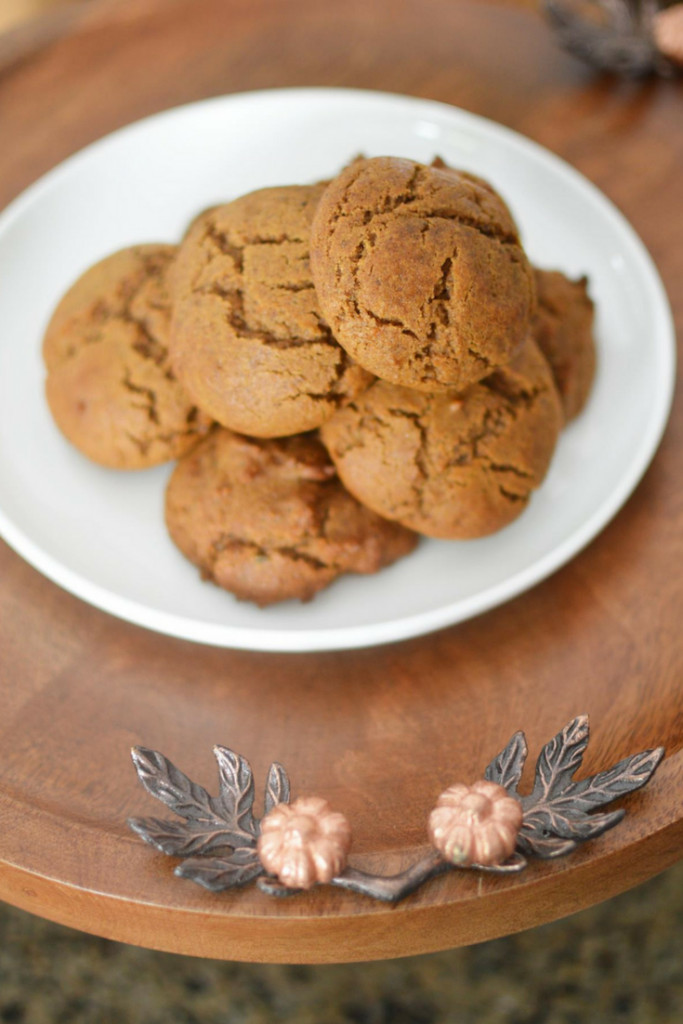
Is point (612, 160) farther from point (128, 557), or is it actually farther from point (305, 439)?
point (128, 557)

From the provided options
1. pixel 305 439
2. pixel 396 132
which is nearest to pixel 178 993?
pixel 305 439

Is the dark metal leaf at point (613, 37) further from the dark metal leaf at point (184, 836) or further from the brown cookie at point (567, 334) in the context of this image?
the dark metal leaf at point (184, 836)

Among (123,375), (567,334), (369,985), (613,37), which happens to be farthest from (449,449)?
(613,37)

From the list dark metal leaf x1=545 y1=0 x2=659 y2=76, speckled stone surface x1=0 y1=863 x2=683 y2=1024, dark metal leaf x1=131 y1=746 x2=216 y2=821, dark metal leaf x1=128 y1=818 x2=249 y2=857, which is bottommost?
speckled stone surface x1=0 y1=863 x2=683 y2=1024

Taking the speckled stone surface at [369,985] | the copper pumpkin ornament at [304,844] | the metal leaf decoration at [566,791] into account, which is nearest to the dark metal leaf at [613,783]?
the metal leaf decoration at [566,791]

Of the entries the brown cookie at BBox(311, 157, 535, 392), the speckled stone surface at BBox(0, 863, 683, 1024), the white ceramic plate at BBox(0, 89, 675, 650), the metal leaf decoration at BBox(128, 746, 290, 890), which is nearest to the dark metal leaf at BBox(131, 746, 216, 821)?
the metal leaf decoration at BBox(128, 746, 290, 890)

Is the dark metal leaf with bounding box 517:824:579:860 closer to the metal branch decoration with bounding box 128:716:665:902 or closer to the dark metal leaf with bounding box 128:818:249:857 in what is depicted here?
the metal branch decoration with bounding box 128:716:665:902

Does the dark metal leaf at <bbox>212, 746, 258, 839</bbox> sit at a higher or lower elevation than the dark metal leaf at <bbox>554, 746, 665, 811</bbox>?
lower
